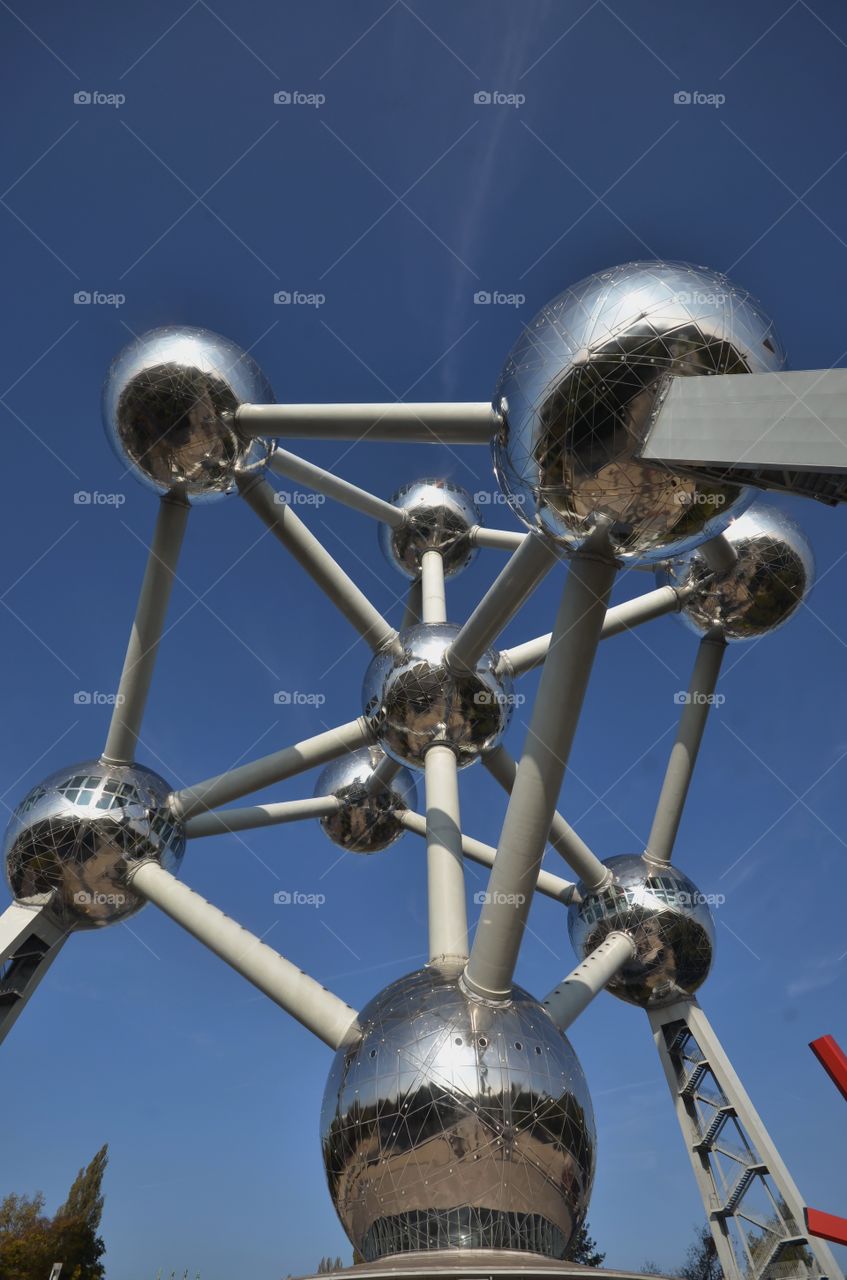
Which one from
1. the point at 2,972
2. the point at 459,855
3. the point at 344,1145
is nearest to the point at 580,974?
the point at 459,855

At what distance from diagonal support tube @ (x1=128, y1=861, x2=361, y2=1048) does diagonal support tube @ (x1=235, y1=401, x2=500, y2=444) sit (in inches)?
191

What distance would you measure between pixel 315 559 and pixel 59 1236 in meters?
31.0

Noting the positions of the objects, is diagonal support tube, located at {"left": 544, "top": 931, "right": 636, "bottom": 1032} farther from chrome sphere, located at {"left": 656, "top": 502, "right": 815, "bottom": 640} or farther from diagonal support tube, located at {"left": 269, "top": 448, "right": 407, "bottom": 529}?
diagonal support tube, located at {"left": 269, "top": 448, "right": 407, "bottom": 529}

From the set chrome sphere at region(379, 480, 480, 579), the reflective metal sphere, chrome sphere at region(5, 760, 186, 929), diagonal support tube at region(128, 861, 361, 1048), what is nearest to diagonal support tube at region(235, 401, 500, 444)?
the reflective metal sphere

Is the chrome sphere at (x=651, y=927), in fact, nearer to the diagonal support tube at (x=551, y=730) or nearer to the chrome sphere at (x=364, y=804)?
the chrome sphere at (x=364, y=804)

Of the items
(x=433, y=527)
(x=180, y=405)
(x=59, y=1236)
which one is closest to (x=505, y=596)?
(x=180, y=405)

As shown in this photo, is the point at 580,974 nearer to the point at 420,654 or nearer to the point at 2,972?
the point at 420,654

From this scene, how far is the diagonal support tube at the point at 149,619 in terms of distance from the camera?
1028 centimetres

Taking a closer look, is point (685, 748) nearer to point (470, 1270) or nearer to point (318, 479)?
point (318, 479)

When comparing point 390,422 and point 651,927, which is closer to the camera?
point 390,422

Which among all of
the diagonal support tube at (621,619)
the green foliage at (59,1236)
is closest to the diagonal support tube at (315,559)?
the diagonal support tube at (621,619)

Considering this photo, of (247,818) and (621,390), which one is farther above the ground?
(247,818)

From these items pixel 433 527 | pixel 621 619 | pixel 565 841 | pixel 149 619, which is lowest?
pixel 565 841

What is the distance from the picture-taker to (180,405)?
9.83 m
